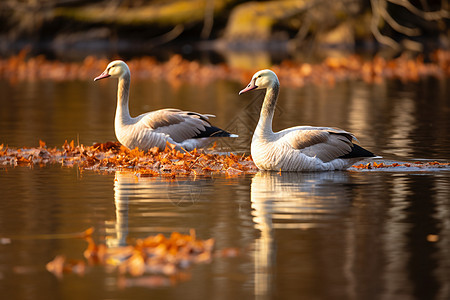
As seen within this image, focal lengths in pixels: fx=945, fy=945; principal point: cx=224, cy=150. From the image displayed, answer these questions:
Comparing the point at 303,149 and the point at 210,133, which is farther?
the point at 210,133

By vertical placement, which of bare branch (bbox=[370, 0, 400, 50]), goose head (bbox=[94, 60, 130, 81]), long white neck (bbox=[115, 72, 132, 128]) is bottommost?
long white neck (bbox=[115, 72, 132, 128])

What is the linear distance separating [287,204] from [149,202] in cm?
148

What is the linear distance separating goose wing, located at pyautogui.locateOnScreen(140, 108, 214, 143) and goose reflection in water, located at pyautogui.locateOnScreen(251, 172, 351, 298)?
1.80 m

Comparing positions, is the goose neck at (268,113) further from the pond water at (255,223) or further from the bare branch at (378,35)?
the bare branch at (378,35)

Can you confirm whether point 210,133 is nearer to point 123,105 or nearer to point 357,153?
point 123,105

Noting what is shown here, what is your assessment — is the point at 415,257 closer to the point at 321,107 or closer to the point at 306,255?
the point at 306,255

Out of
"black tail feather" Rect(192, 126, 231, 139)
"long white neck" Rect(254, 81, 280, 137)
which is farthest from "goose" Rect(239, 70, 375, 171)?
"black tail feather" Rect(192, 126, 231, 139)

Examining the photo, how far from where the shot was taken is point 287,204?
9.91 metres

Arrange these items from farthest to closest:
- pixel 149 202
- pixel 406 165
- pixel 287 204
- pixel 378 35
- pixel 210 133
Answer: pixel 378 35 < pixel 210 133 < pixel 406 165 < pixel 149 202 < pixel 287 204

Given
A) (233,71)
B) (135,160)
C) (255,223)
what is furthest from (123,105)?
(233,71)

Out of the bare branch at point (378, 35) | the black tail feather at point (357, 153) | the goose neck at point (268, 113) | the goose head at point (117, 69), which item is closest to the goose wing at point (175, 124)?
the goose head at point (117, 69)

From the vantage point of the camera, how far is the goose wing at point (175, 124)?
1376cm

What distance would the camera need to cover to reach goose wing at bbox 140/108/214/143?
542 inches

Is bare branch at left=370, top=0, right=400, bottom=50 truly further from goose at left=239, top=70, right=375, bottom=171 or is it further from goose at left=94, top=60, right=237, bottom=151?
goose at left=239, top=70, right=375, bottom=171
